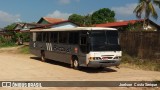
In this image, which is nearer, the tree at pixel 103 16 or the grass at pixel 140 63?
the grass at pixel 140 63

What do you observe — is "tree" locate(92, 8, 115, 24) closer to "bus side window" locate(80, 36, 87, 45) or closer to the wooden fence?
the wooden fence

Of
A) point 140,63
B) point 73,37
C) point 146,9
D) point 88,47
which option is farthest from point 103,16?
point 88,47

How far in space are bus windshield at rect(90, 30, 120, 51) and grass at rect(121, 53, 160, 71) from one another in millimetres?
2820

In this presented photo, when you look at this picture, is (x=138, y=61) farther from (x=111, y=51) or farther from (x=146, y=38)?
(x=111, y=51)

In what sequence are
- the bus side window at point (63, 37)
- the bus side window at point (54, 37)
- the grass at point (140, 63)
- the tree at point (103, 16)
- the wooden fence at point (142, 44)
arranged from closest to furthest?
1. the grass at point (140, 63)
2. the wooden fence at point (142, 44)
3. the bus side window at point (63, 37)
4. the bus side window at point (54, 37)
5. the tree at point (103, 16)

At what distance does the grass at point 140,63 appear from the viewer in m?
20.8

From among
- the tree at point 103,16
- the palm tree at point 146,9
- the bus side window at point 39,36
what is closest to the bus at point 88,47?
the bus side window at point 39,36

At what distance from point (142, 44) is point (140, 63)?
159cm

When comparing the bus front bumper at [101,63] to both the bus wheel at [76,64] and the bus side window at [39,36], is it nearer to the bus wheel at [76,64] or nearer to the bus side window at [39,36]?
the bus wheel at [76,64]

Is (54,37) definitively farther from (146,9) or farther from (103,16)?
(103,16)

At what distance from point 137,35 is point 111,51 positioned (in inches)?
211

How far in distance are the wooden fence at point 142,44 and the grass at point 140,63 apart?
0.35 meters

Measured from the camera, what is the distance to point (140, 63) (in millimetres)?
22188

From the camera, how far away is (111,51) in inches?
747
